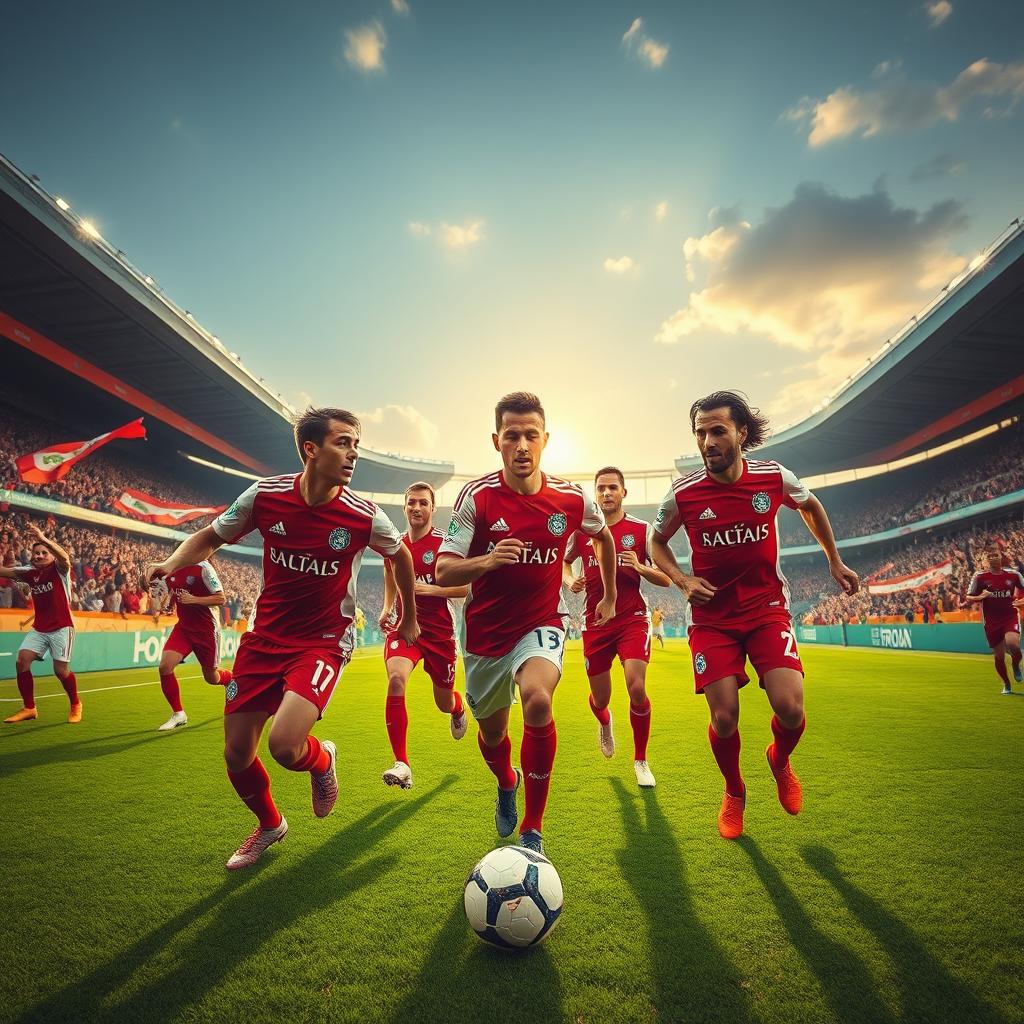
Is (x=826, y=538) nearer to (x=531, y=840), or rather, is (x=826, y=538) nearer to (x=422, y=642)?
(x=531, y=840)

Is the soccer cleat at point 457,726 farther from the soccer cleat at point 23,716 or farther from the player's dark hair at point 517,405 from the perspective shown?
the soccer cleat at point 23,716

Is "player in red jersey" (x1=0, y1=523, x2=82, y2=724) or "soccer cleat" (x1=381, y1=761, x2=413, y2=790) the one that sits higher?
"player in red jersey" (x1=0, y1=523, x2=82, y2=724)

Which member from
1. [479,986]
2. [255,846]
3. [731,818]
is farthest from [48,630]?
[731,818]

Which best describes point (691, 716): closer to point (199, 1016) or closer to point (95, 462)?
point (199, 1016)

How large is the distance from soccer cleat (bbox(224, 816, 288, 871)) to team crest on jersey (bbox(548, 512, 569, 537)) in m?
2.54

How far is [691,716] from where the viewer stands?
8.54 metres

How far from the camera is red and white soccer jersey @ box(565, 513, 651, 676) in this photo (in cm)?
587

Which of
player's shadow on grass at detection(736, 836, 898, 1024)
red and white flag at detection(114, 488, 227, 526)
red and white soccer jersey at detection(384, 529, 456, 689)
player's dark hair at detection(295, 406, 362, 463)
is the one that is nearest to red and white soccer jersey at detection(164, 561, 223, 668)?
red and white soccer jersey at detection(384, 529, 456, 689)

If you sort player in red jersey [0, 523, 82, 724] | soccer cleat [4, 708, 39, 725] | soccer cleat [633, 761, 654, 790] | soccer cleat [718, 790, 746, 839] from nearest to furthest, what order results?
soccer cleat [718, 790, 746, 839] < soccer cleat [633, 761, 654, 790] < soccer cleat [4, 708, 39, 725] < player in red jersey [0, 523, 82, 724]

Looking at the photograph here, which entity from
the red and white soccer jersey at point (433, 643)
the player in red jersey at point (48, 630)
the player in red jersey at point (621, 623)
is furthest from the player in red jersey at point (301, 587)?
the player in red jersey at point (48, 630)

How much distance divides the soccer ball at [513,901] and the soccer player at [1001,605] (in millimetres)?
10644

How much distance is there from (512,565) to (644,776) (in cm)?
246

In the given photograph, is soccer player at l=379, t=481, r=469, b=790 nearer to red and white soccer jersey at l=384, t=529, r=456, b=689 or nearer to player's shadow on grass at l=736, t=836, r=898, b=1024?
red and white soccer jersey at l=384, t=529, r=456, b=689

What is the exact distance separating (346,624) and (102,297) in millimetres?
22441
